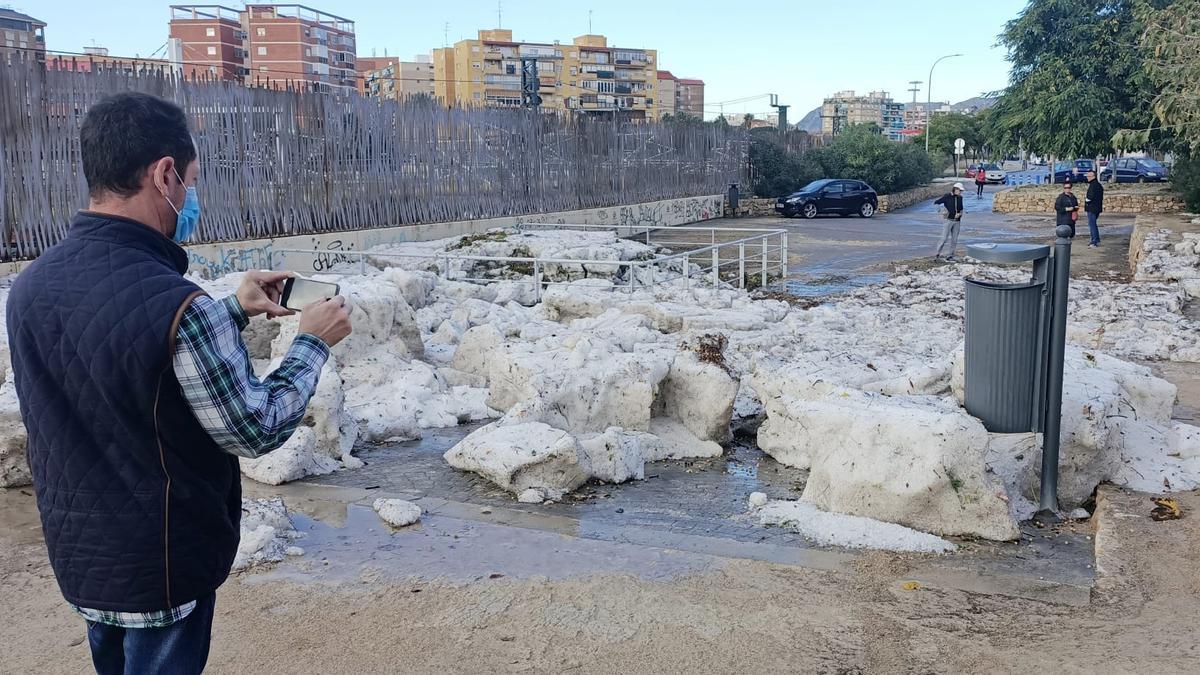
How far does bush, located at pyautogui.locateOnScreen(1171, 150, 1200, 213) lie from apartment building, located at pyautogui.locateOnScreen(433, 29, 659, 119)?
381ft

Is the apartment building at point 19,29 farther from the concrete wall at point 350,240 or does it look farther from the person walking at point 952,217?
the person walking at point 952,217

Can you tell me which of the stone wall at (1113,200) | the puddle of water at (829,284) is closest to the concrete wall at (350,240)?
the puddle of water at (829,284)

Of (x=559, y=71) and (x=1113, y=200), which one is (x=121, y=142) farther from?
(x=559, y=71)

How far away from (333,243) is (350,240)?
54 centimetres

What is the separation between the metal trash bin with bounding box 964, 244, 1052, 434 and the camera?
5.49 m

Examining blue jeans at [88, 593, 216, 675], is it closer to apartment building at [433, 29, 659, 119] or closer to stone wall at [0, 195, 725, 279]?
stone wall at [0, 195, 725, 279]

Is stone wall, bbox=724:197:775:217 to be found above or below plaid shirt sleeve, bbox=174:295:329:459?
below

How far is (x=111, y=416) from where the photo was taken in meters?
2.27

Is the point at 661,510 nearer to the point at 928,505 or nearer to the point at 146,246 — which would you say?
the point at 928,505

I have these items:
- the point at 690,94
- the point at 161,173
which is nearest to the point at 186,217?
the point at 161,173

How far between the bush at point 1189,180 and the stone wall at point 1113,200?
A: 129 cm

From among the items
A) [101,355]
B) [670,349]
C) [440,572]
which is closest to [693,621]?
[440,572]

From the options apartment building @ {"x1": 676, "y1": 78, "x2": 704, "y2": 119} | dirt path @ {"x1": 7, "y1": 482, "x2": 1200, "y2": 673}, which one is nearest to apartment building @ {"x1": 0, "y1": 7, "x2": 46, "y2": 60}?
dirt path @ {"x1": 7, "y1": 482, "x2": 1200, "y2": 673}

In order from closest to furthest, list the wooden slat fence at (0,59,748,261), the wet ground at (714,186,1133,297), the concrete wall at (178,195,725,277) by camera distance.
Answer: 1. the wooden slat fence at (0,59,748,261)
2. the concrete wall at (178,195,725,277)
3. the wet ground at (714,186,1133,297)
